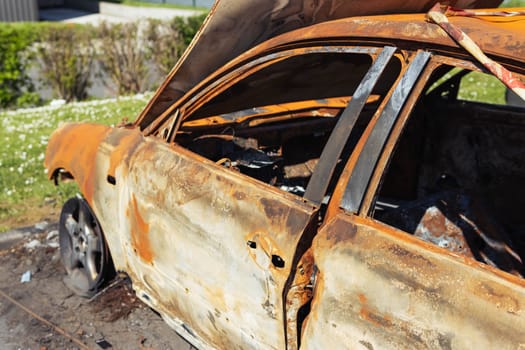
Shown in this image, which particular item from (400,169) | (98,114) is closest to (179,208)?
(400,169)

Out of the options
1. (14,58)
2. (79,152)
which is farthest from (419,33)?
(14,58)

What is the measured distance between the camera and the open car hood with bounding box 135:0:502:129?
285cm

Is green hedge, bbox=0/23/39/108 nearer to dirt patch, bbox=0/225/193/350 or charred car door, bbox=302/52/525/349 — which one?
dirt patch, bbox=0/225/193/350

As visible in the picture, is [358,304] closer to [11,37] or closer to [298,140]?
[298,140]

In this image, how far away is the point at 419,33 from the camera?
7.49 ft

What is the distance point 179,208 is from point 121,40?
8.78m

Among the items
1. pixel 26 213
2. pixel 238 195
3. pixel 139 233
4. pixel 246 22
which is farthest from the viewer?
pixel 26 213

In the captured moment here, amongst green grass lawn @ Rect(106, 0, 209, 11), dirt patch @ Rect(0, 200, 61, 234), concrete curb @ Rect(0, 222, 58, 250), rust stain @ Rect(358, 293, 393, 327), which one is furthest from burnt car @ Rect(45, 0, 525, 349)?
green grass lawn @ Rect(106, 0, 209, 11)

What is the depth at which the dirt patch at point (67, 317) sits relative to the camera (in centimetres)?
356

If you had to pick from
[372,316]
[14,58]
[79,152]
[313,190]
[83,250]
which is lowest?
[14,58]

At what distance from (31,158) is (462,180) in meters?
4.39

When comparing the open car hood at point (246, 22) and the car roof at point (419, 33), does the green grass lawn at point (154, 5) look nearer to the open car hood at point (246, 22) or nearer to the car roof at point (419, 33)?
the open car hood at point (246, 22)

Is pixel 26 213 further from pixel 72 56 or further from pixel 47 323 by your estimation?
pixel 72 56

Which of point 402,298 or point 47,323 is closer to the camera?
point 402,298
